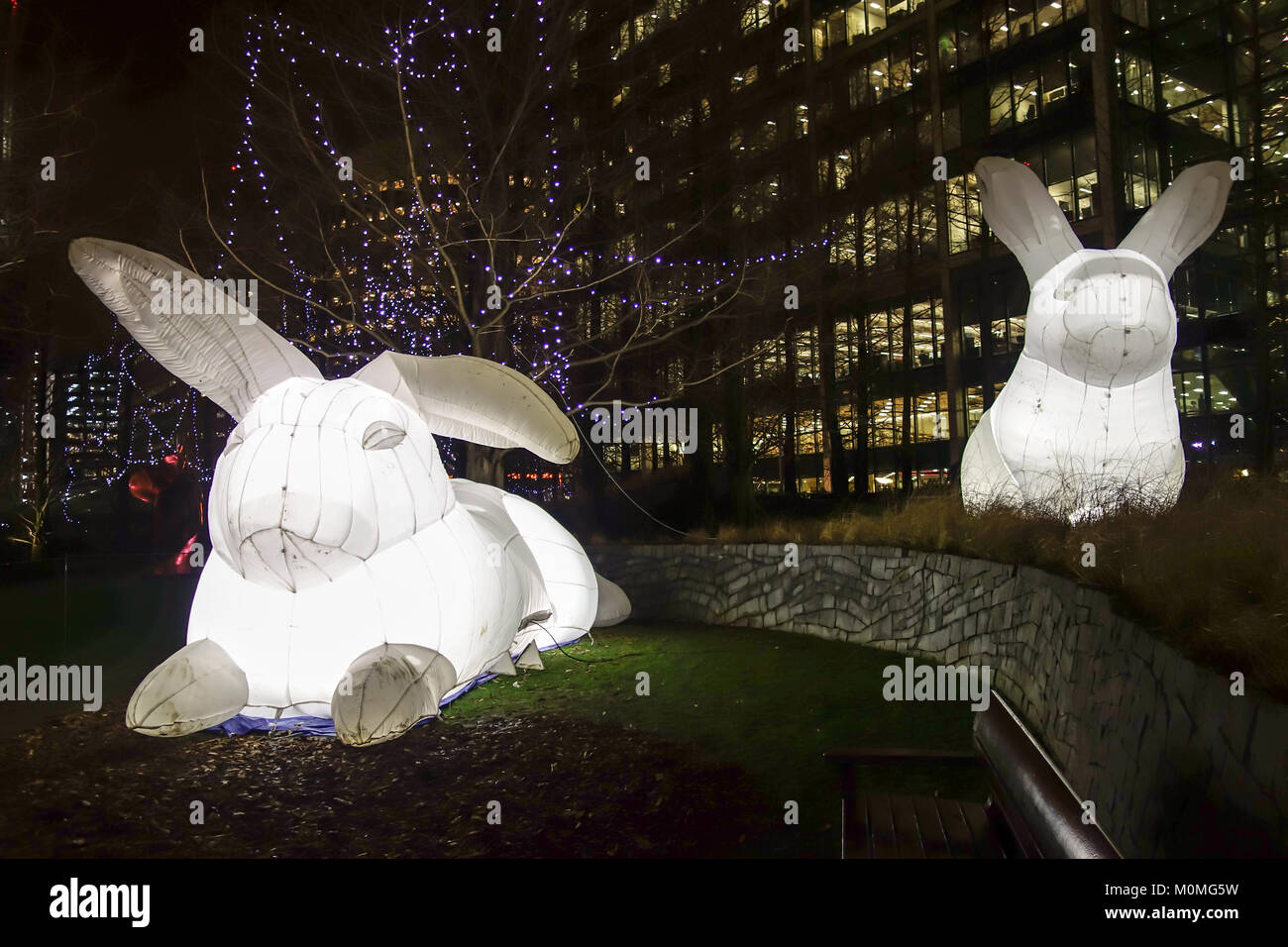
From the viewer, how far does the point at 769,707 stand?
6309mm

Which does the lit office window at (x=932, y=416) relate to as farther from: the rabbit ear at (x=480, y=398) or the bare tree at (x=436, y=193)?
the rabbit ear at (x=480, y=398)

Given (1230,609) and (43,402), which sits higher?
(43,402)

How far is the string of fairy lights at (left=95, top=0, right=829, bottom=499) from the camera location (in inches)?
443

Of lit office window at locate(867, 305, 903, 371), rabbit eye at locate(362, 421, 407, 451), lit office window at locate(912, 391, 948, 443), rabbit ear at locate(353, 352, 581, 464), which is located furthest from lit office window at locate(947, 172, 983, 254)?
rabbit eye at locate(362, 421, 407, 451)

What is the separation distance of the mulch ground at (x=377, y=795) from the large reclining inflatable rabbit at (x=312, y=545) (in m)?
0.32

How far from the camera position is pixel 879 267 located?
78.8 feet

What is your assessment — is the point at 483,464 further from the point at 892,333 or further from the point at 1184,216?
the point at 892,333

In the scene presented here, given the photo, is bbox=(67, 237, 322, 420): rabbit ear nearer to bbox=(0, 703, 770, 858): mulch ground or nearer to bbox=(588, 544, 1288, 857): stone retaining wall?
bbox=(0, 703, 770, 858): mulch ground

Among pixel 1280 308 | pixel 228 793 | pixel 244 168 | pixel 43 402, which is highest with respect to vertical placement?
pixel 244 168

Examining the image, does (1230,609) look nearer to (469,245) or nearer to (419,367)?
(419,367)

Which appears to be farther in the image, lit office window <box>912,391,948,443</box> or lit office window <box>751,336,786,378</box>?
lit office window <box>912,391,948,443</box>

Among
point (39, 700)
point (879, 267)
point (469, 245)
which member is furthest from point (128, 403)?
point (879, 267)

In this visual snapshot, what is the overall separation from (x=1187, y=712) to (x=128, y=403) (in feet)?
66.5
